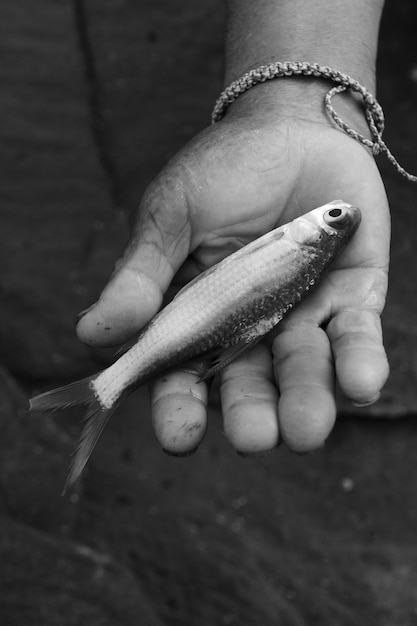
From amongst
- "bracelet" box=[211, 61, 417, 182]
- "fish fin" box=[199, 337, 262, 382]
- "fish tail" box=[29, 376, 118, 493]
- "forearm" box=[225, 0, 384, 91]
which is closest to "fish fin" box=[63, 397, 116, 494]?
"fish tail" box=[29, 376, 118, 493]

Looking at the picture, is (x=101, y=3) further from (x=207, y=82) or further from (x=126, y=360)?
(x=126, y=360)

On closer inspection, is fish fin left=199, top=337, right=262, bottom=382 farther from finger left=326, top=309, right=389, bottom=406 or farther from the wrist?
the wrist

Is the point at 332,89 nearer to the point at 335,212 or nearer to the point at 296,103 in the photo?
the point at 296,103

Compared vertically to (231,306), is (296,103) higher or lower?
higher

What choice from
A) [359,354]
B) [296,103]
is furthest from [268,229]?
[359,354]

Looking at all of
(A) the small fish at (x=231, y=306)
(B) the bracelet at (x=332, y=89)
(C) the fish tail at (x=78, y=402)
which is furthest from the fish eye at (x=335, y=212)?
(C) the fish tail at (x=78, y=402)
